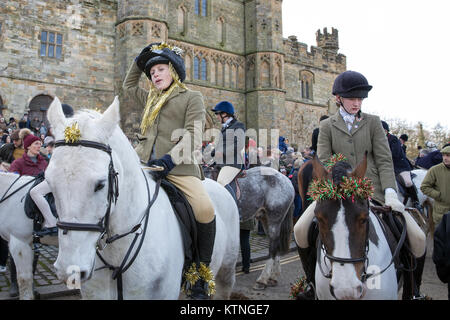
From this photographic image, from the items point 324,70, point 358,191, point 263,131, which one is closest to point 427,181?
point 358,191

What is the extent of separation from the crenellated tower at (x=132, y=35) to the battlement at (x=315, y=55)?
12632 millimetres

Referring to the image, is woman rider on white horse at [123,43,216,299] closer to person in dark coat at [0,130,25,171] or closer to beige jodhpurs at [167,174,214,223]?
beige jodhpurs at [167,174,214,223]

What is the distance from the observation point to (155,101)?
301cm

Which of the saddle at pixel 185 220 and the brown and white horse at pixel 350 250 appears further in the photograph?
the saddle at pixel 185 220

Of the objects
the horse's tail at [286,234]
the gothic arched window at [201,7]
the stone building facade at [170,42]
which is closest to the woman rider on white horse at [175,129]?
the horse's tail at [286,234]

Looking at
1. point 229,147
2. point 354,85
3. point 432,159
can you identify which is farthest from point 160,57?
point 432,159

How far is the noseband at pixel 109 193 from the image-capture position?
1636 millimetres

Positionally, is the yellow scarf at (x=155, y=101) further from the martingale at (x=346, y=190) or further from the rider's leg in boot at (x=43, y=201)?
the rider's leg in boot at (x=43, y=201)

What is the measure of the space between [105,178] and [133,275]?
766mm

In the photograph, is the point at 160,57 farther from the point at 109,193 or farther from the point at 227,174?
the point at 227,174

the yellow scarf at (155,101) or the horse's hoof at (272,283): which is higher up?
the yellow scarf at (155,101)

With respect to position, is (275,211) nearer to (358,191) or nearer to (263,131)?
(358,191)
